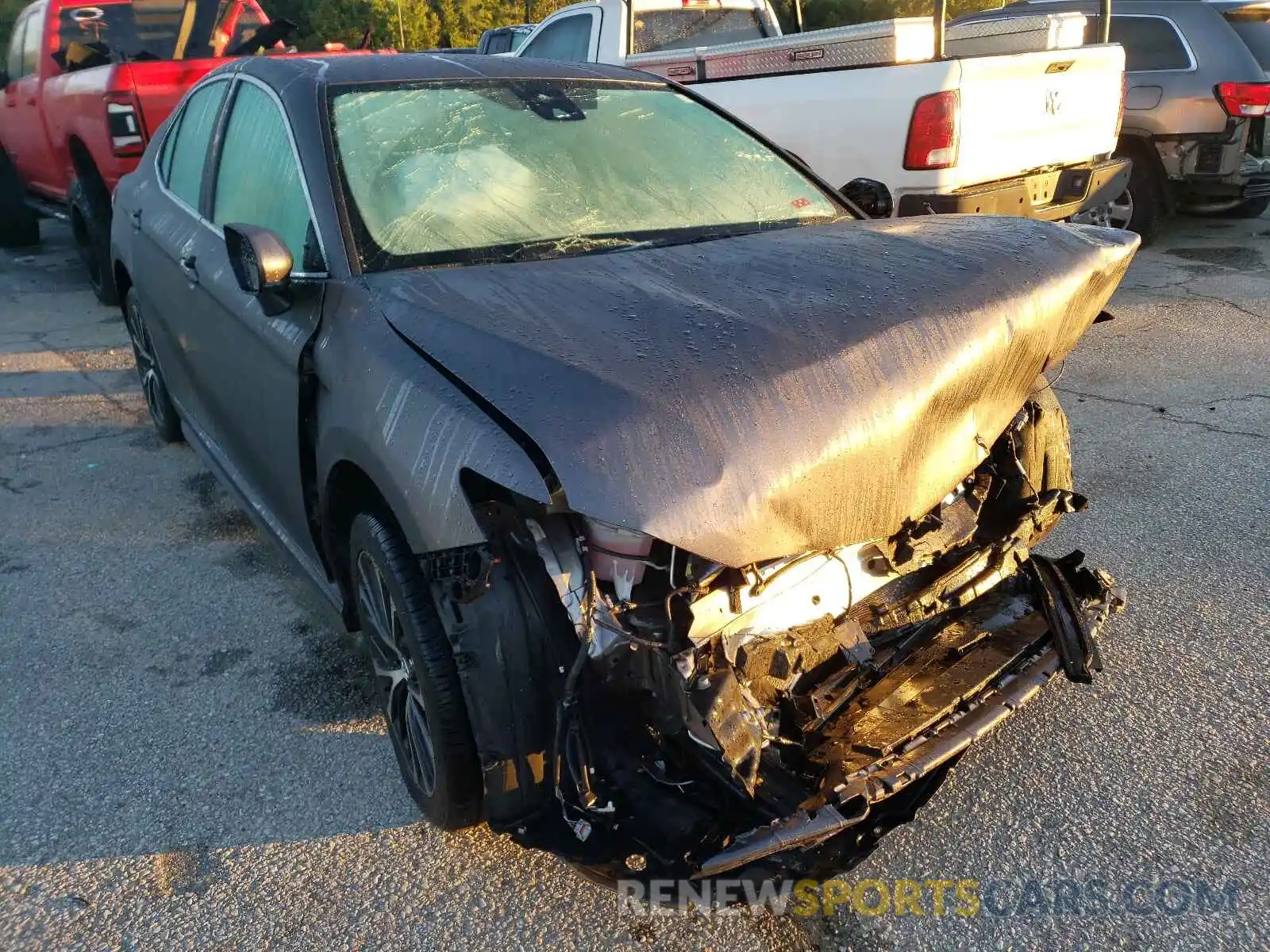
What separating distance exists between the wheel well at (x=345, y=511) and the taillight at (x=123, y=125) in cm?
536

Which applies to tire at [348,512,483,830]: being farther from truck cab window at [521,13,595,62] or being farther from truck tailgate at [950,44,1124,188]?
truck cab window at [521,13,595,62]

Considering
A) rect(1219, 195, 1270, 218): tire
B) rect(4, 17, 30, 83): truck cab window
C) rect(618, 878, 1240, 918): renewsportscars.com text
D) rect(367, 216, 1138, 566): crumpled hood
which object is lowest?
rect(618, 878, 1240, 918): renewsportscars.com text

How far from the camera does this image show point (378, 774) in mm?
2746

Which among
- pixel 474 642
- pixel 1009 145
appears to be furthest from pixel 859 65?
pixel 474 642

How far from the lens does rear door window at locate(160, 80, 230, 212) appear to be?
3.78 meters

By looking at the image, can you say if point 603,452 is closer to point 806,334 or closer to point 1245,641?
point 806,334

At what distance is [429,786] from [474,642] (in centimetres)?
58

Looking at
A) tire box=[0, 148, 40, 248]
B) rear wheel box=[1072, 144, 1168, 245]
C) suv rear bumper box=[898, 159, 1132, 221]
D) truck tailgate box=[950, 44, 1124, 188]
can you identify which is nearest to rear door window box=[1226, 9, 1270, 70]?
rear wheel box=[1072, 144, 1168, 245]

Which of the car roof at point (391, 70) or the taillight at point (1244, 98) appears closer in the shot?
the car roof at point (391, 70)

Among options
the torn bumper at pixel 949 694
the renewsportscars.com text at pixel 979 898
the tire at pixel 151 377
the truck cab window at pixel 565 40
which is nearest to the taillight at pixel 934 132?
the truck cab window at pixel 565 40

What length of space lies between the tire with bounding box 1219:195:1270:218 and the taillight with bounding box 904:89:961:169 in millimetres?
5908

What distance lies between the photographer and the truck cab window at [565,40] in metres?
7.65

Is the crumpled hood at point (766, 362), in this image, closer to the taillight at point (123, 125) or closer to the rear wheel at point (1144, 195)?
the taillight at point (123, 125)

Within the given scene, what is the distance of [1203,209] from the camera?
977cm
